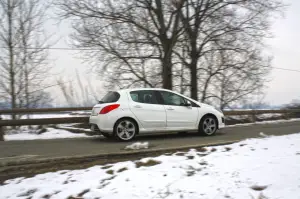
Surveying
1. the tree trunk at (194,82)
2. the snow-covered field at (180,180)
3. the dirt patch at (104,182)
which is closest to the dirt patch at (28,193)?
the snow-covered field at (180,180)

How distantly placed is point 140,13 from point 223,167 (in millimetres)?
11688

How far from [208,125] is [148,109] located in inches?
86.2

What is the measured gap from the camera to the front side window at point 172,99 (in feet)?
32.3

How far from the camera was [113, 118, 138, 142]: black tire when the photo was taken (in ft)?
29.7

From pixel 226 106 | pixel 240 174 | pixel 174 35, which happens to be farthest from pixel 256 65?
pixel 240 174

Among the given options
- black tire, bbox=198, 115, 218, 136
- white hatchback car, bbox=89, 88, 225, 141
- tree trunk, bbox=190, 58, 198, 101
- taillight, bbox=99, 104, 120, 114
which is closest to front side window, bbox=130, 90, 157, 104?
white hatchback car, bbox=89, 88, 225, 141

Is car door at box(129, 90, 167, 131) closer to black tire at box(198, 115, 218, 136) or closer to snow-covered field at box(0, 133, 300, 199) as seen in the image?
black tire at box(198, 115, 218, 136)

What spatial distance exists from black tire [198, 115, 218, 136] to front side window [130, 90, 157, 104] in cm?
178

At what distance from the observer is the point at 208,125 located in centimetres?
1027

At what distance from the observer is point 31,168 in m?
6.05

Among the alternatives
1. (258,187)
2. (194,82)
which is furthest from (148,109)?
(194,82)

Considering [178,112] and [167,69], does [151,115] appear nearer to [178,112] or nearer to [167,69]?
[178,112]

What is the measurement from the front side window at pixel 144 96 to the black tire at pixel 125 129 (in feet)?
2.22

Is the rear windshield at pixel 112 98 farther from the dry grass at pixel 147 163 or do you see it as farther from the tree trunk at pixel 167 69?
the tree trunk at pixel 167 69
